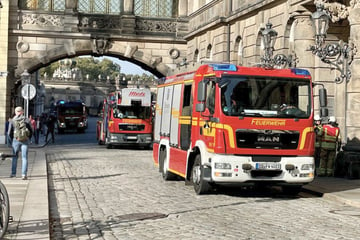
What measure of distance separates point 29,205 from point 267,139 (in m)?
4.69

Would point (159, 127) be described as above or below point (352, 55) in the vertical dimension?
below

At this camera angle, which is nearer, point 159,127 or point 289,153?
point 289,153

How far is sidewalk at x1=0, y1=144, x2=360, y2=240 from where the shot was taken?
30.2ft

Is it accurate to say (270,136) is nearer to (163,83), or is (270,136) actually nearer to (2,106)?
(163,83)

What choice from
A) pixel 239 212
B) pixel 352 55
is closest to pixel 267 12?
pixel 352 55

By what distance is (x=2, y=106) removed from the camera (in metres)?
38.5

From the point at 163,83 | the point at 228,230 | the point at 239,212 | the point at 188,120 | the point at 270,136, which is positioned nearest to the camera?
the point at 228,230

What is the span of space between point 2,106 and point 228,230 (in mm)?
30572

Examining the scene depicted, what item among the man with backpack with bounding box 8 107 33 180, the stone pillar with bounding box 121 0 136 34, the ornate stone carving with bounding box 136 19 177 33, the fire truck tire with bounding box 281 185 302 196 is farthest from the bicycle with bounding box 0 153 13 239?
the ornate stone carving with bounding box 136 19 177 33

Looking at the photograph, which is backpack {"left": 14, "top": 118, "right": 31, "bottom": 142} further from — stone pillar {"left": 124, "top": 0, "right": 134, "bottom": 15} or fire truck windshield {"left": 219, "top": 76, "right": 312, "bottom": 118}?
stone pillar {"left": 124, "top": 0, "right": 134, "bottom": 15}

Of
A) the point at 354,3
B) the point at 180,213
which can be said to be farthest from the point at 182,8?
the point at 180,213

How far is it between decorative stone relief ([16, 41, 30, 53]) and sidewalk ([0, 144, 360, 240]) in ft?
64.6

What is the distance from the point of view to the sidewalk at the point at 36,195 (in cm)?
922

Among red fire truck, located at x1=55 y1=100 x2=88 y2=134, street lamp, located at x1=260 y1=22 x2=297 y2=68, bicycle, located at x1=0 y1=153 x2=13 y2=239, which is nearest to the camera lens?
bicycle, located at x1=0 y1=153 x2=13 y2=239
